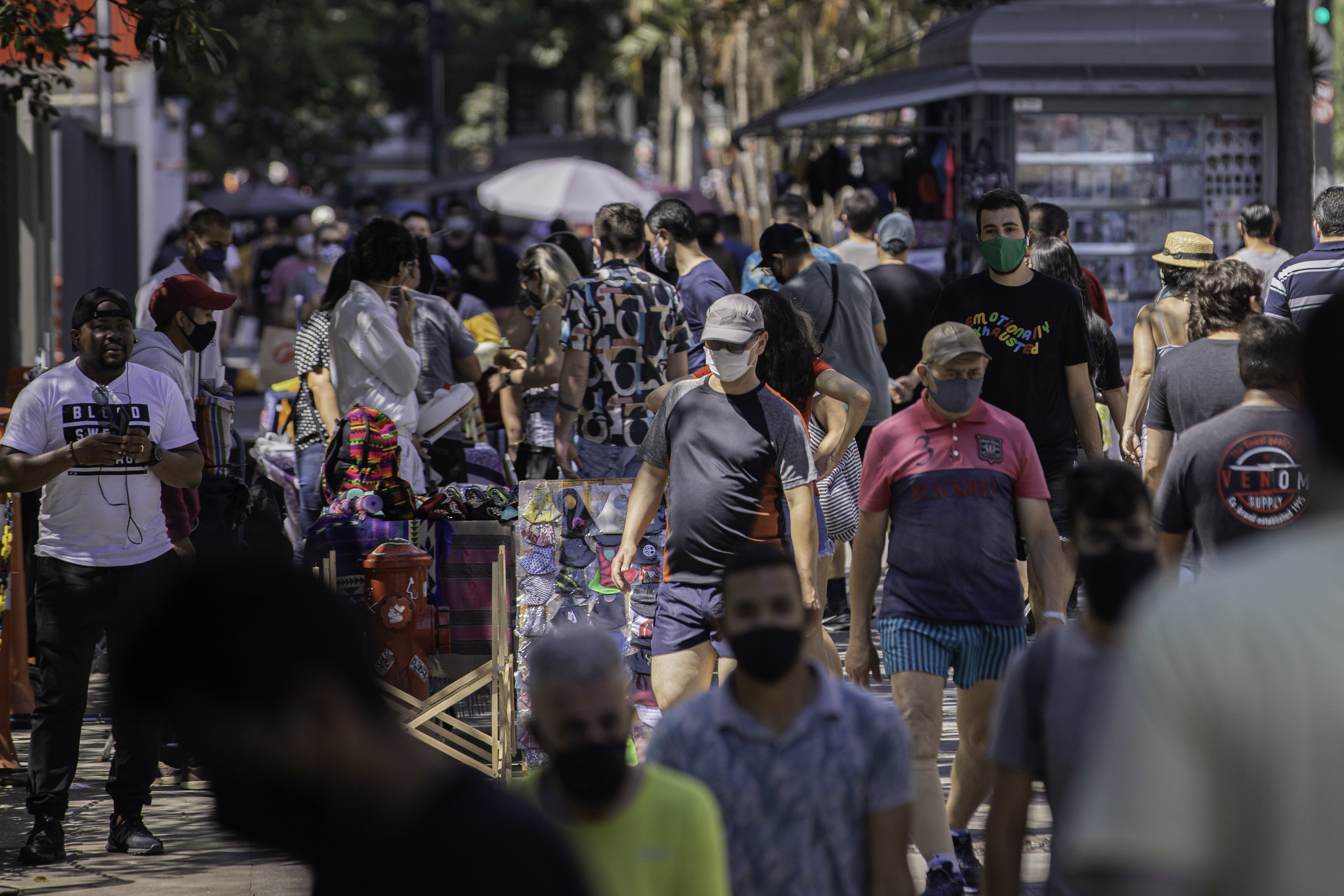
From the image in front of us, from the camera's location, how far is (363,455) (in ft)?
22.6

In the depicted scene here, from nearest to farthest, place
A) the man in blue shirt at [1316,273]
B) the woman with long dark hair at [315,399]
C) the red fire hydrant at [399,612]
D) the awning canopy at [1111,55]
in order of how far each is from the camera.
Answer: the red fire hydrant at [399,612]
the man in blue shirt at [1316,273]
the woman with long dark hair at [315,399]
the awning canopy at [1111,55]

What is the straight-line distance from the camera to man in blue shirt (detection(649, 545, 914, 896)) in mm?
3400

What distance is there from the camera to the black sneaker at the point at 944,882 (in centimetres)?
461

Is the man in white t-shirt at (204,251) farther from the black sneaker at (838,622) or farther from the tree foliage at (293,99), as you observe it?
the tree foliage at (293,99)

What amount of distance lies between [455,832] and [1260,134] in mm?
13611

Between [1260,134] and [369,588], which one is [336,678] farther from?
[1260,134]

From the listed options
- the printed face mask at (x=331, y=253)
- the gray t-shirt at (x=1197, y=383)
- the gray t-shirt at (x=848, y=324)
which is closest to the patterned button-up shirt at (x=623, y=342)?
the gray t-shirt at (x=848, y=324)

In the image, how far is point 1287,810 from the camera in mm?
1532

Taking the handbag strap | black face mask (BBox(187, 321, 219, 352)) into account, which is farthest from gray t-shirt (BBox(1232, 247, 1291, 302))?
black face mask (BBox(187, 321, 219, 352))

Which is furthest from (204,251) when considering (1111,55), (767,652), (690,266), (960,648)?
(1111,55)

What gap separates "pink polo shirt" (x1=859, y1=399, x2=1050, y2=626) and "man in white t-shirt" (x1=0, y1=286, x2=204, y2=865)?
249cm

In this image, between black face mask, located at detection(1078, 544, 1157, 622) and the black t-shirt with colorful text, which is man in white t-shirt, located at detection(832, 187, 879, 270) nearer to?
the black t-shirt with colorful text

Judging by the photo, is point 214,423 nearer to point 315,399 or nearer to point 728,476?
point 315,399

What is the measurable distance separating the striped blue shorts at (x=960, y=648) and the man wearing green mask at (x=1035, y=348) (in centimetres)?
157
